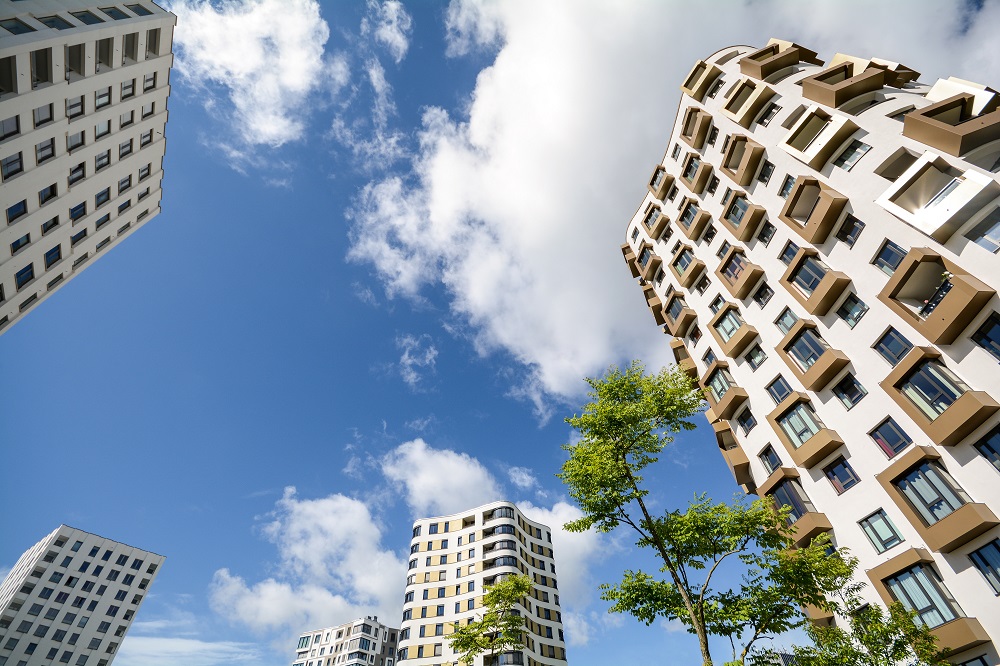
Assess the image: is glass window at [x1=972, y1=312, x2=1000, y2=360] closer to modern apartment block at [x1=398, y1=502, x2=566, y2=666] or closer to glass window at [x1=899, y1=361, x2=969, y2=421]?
glass window at [x1=899, y1=361, x2=969, y2=421]

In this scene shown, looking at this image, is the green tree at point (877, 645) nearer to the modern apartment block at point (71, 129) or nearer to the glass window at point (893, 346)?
the glass window at point (893, 346)

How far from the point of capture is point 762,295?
1057 inches

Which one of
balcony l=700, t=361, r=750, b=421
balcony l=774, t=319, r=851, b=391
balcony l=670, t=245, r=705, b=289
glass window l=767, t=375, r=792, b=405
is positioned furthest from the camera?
balcony l=670, t=245, r=705, b=289

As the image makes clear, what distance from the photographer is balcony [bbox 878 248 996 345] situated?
15.8 m

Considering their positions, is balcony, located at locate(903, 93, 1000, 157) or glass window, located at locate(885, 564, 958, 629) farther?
balcony, located at locate(903, 93, 1000, 157)

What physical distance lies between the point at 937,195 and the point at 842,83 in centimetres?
1019

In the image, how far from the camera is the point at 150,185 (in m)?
41.5

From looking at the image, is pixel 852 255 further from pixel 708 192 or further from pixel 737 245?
pixel 708 192

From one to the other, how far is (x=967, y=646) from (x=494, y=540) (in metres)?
57.8

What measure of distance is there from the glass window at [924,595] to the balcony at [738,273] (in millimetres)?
16003

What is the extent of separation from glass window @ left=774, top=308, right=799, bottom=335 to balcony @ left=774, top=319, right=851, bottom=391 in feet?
3.08

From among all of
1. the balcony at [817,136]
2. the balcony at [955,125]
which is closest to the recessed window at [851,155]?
the balcony at [817,136]

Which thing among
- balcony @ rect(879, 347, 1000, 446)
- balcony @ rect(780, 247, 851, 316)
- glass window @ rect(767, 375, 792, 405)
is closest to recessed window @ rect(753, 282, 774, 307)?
balcony @ rect(780, 247, 851, 316)

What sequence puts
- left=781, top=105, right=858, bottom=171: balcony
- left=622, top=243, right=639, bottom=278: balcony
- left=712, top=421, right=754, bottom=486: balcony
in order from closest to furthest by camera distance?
left=781, top=105, right=858, bottom=171: balcony
left=712, top=421, right=754, bottom=486: balcony
left=622, top=243, right=639, bottom=278: balcony
